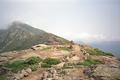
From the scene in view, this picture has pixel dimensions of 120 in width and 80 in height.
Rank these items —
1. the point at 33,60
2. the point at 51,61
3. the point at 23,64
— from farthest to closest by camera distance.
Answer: the point at 33,60 < the point at 51,61 < the point at 23,64

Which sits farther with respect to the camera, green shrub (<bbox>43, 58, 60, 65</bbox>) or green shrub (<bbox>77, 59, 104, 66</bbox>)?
green shrub (<bbox>77, 59, 104, 66</bbox>)

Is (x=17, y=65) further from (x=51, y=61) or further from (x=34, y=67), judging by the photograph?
(x=51, y=61)

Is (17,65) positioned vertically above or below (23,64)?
below

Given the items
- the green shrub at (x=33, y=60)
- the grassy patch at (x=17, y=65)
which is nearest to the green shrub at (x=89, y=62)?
the green shrub at (x=33, y=60)

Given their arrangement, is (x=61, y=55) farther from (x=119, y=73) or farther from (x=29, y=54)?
(x=119, y=73)

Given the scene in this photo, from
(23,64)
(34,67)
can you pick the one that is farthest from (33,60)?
(34,67)

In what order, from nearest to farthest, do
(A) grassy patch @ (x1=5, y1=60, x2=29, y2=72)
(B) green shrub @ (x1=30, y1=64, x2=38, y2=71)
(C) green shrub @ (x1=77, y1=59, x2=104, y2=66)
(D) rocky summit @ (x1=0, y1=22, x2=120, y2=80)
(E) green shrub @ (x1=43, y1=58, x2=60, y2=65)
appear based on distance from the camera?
(D) rocky summit @ (x1=0, y1=22, x2=120, y2=80), (B) green shrub @ (x1=30, y1=64, x2=38, y2=71), (A) grassy patch @ (x1=5, y1=60, x2=29, y2=72), (E) green shrub @ (x1=43, y1=58, x2=60, y2=65), (C) green shrub @ (x1=77, y1=59, x2=104, y2=66)

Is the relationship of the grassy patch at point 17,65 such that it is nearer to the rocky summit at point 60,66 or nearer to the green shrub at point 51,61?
the rocky summit at point 60,66

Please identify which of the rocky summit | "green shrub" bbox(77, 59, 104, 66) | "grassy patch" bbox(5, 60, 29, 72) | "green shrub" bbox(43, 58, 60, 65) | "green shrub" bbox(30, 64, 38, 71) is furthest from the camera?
"green shrub" bbox(77, 59, 104, 66)

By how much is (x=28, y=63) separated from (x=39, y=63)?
7.79 feet

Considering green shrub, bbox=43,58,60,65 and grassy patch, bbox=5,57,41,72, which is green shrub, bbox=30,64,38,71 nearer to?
grassy patch, bbox=5,57,41,72

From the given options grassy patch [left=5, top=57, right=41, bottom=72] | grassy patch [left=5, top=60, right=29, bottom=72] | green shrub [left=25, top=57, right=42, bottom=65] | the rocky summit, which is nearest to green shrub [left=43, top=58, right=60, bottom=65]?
the rocky summit

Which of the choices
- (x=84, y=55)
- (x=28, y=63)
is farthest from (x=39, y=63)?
(x=84, y=55)

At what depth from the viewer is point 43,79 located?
3878 centimetres
